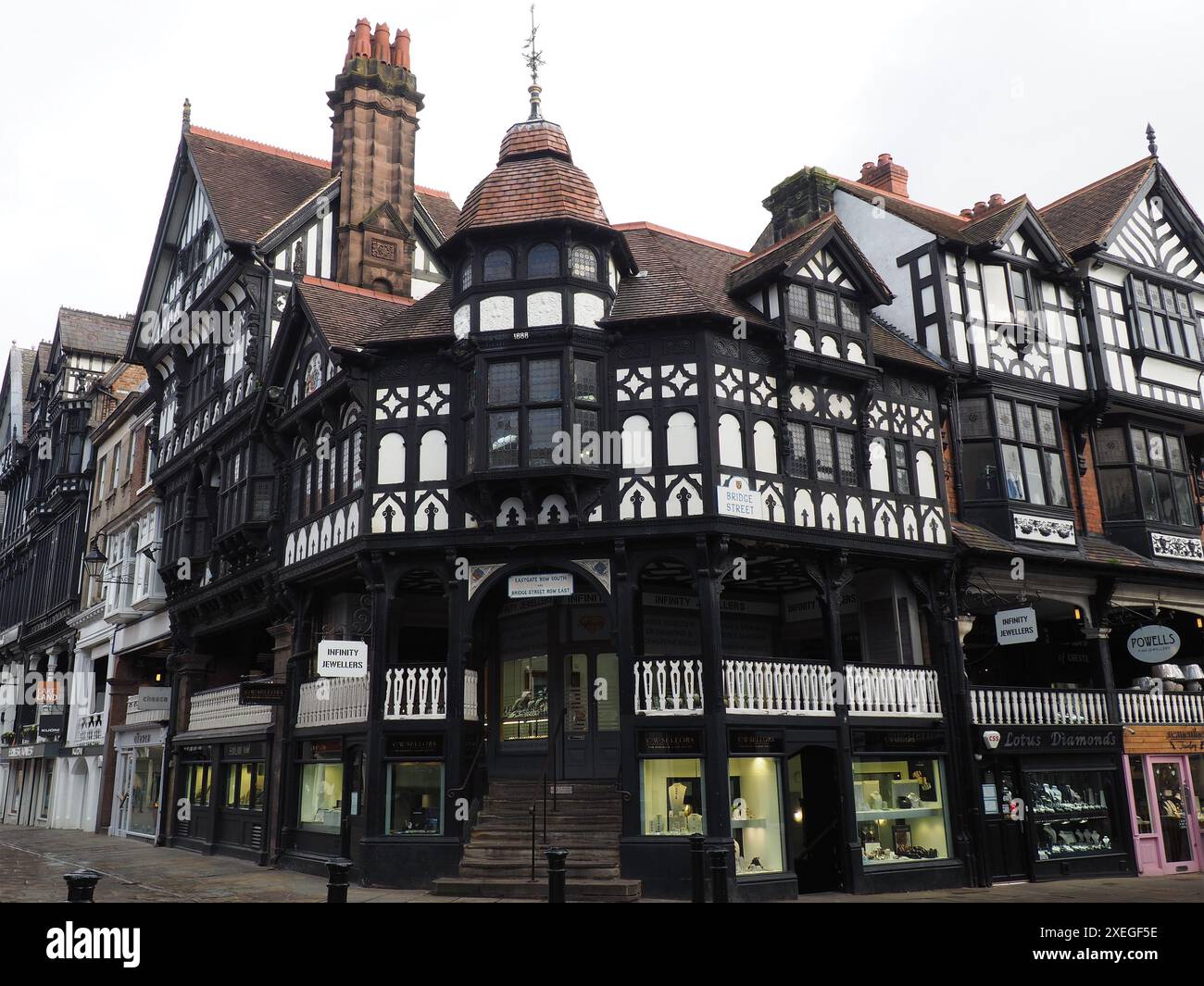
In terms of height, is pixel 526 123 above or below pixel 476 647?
above

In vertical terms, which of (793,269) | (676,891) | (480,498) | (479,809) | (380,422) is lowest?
(676,891)

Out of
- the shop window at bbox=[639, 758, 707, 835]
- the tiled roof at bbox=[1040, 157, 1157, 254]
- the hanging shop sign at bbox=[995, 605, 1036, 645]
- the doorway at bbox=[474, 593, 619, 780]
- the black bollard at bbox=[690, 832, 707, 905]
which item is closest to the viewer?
the black bollard at bbox=[690, 832, 707, 905]

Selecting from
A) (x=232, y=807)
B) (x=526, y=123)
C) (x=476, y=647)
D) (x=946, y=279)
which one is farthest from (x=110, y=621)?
(x=946, y=279)

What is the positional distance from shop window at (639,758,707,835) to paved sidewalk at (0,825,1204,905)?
81.0 inches

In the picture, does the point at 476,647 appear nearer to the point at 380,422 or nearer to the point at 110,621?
the point at 380,422

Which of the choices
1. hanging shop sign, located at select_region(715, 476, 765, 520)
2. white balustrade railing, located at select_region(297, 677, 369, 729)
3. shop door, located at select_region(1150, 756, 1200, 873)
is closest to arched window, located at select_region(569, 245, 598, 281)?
hanging shop sign, located at select_region(715, 476, 765, 520)

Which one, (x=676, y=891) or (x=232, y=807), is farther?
(x=232, y=807)

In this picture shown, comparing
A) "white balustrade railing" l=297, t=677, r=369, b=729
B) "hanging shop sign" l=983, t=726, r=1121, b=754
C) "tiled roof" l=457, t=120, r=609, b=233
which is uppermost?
"tiled roof" l=457, t=120, r=609, b=233

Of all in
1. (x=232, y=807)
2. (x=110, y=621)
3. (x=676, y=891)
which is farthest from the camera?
(x=110, y=621)

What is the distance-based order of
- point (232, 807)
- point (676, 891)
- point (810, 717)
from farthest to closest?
point (232, 807)
point (810, 717)
point (676, 891)

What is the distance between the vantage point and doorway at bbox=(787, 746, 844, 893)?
16.5 m

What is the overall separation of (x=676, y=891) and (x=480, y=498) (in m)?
6.57

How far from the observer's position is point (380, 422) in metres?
17.5

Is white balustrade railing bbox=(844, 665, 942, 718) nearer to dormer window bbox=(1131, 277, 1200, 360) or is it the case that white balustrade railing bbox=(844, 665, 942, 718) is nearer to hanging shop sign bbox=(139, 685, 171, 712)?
dormer window bbox=(1131, 277, 1200, 360)
